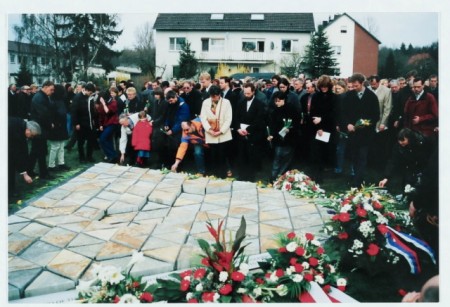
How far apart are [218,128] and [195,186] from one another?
1.10 meters

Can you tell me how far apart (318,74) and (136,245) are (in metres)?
A: 2.84

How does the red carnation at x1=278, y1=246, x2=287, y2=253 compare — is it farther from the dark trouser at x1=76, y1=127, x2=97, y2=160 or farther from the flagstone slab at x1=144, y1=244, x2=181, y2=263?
the dark trouser at x1=76, y1=127, x2=97, y2=160

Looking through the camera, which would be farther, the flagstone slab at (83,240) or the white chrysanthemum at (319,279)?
the flagstone slab at (83,240)

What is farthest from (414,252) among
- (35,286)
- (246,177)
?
(35,286)

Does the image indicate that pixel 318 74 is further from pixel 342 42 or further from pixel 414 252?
pixel 414 252

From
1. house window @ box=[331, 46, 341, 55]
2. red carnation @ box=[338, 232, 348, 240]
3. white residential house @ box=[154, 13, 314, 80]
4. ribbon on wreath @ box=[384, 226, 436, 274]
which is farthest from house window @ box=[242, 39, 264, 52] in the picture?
ribbon on wreath @ box=[384, 226, 436, 274]

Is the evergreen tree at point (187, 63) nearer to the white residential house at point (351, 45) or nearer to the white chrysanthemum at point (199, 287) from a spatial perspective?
the white residential house at point (351, 45)

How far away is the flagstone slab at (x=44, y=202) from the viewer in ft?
13.8

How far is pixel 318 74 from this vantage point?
15.8ft

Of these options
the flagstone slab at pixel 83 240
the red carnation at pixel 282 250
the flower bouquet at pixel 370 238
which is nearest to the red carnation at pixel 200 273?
the red carnation at pixel 282 250

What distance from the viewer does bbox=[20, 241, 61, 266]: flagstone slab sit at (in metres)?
3.39

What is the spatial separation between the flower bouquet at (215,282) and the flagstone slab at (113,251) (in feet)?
1.57

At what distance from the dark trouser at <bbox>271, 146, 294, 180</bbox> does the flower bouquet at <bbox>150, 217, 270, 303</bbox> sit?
7.71ft

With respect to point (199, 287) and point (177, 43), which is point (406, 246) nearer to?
point (199, 287)
